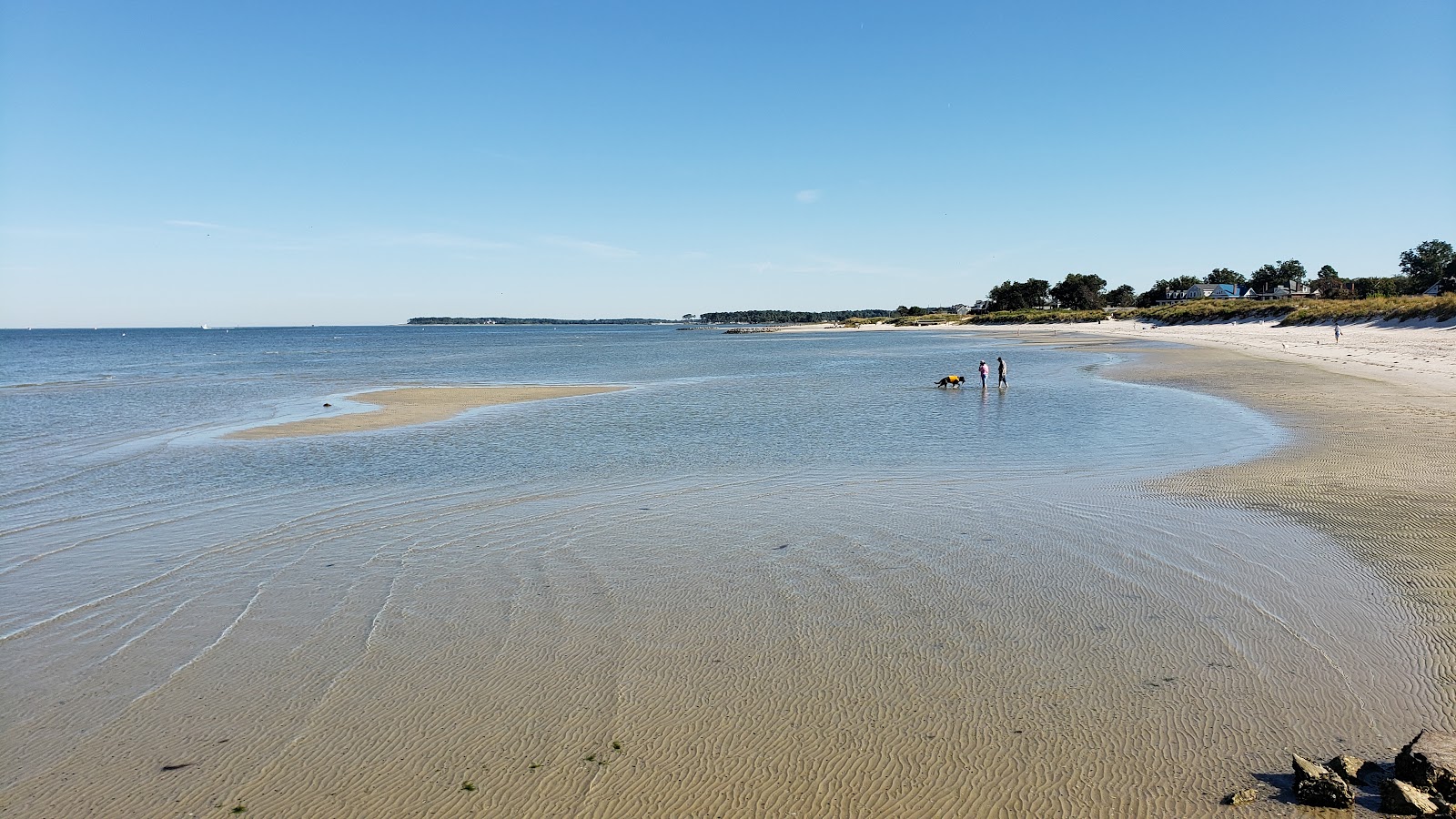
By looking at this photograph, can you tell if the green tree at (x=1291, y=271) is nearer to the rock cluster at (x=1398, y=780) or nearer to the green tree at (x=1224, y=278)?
the green tree at (x=1224, y=278)

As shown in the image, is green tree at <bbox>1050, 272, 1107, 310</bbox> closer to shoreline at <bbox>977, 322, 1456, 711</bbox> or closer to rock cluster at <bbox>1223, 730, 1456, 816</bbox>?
shoreline at <bbox>977, 322, 1456, 711</bbox>

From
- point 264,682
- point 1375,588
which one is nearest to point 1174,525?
point 1375,588

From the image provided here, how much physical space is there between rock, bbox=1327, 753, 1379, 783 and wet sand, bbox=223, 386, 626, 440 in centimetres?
2369

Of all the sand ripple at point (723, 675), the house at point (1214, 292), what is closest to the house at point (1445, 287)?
the house at point (1214, 292)

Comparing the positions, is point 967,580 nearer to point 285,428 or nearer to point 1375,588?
point 1375,588

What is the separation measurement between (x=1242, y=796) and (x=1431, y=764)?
0.97m

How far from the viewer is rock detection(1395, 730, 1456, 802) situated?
457 cm

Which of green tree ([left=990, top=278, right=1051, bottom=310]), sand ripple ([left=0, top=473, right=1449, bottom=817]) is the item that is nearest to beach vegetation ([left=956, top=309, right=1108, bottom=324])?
green tree ([left=990, top=278, right=1051, bottom=310])

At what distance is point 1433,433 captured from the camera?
1756 centimetres

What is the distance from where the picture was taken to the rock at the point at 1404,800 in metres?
4.48

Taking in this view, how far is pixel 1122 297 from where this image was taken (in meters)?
182

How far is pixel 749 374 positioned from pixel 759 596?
4175 cm

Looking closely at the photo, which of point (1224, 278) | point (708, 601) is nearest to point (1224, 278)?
point (1224, 278)

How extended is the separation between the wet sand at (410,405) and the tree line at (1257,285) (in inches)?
3745
